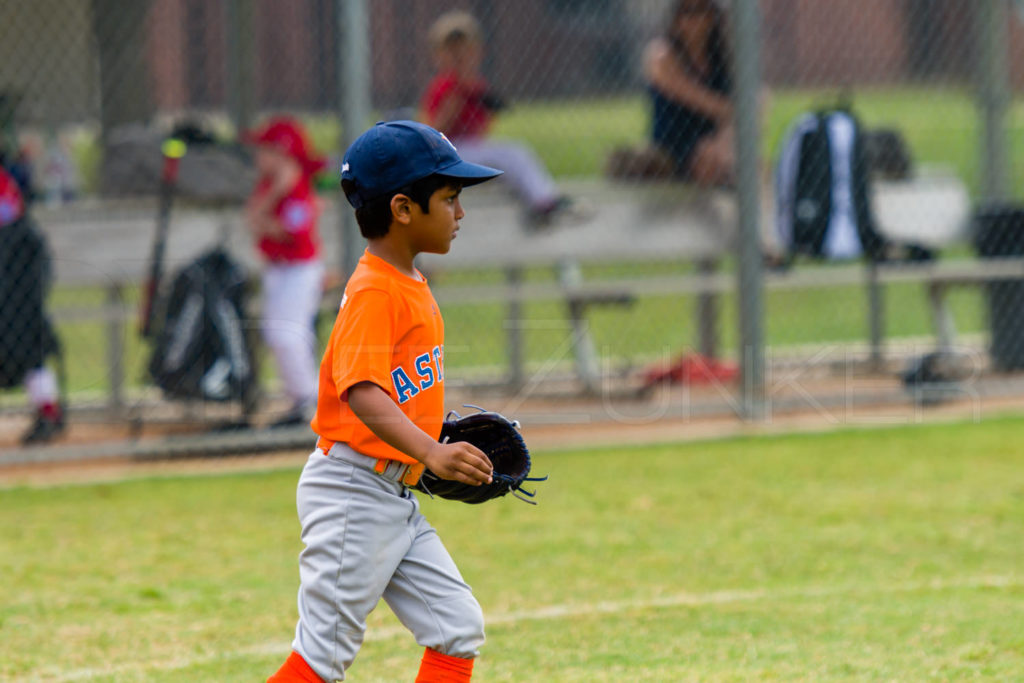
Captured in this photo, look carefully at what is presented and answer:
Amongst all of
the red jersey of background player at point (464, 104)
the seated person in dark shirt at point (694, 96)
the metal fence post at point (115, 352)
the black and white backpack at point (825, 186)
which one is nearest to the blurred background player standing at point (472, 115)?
the red jersey of background player at point (464, 104)

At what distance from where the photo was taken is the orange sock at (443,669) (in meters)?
3.09

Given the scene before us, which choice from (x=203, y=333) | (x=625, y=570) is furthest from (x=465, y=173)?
(x=203, y=333)

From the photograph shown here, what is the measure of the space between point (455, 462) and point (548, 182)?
5.43 m

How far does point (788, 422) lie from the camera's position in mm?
8086

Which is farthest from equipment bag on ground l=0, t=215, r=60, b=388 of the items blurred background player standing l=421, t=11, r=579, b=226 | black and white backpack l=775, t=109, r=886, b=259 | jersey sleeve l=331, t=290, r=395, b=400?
jersey sleeve l=331, t=290, r=395, b=400

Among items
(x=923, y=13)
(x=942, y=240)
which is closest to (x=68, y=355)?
(x=942, y=240)

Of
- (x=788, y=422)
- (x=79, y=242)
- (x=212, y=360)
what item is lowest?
(x=788, y=422)

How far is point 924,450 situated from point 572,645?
3.74m

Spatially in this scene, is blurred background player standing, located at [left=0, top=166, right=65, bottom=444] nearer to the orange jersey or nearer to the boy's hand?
the orange jersey

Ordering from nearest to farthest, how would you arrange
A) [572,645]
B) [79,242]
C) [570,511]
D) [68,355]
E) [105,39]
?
[572,645] < [570,511] < [79,242] < [105,39] < [68,355]

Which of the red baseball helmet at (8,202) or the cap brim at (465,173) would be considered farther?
the red baseball helmet at (8,202)

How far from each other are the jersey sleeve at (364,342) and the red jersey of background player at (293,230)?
4379 millimetres

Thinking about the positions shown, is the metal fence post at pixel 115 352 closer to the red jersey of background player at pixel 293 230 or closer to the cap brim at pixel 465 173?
the red jersey of background player at pixel 293 230

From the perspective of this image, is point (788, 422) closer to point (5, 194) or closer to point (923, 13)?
point (5, 194)
